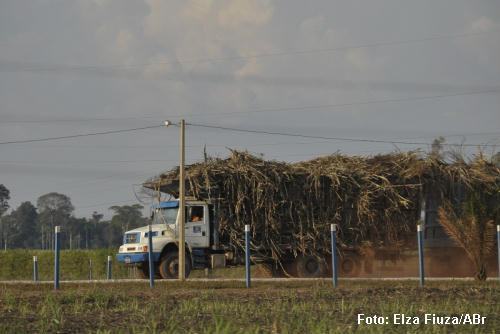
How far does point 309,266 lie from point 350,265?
4.42 ft

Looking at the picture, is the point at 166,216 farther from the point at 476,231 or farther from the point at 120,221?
the point at 120,221

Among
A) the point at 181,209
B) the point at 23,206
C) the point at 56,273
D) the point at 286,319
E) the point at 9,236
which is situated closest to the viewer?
the point at 286,319

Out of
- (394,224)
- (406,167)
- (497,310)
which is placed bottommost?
(497,310)

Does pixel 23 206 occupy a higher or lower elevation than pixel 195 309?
higher

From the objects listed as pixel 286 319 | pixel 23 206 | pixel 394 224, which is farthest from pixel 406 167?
pixel 23 206

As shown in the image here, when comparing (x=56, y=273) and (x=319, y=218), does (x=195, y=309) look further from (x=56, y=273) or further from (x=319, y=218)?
(x=319, y=218)

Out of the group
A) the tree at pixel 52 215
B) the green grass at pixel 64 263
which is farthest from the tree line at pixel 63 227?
the green grass at pixel 64 263

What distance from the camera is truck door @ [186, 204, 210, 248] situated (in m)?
27.9

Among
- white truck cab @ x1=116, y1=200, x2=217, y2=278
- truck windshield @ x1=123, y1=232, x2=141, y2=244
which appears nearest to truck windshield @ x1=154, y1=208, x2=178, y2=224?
white truck cab @ x1=116, y1=200, x2=217, y2=278

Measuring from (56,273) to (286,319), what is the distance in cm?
983

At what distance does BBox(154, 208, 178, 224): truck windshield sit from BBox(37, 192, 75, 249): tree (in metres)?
108

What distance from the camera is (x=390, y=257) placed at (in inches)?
1117

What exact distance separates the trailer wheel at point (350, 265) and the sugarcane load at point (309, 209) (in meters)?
0.03

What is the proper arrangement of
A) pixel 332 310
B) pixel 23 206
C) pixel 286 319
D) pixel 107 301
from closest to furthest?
pixel 286 319 → pixel 332 310 → pixel 107 301 → pixel 23 206
